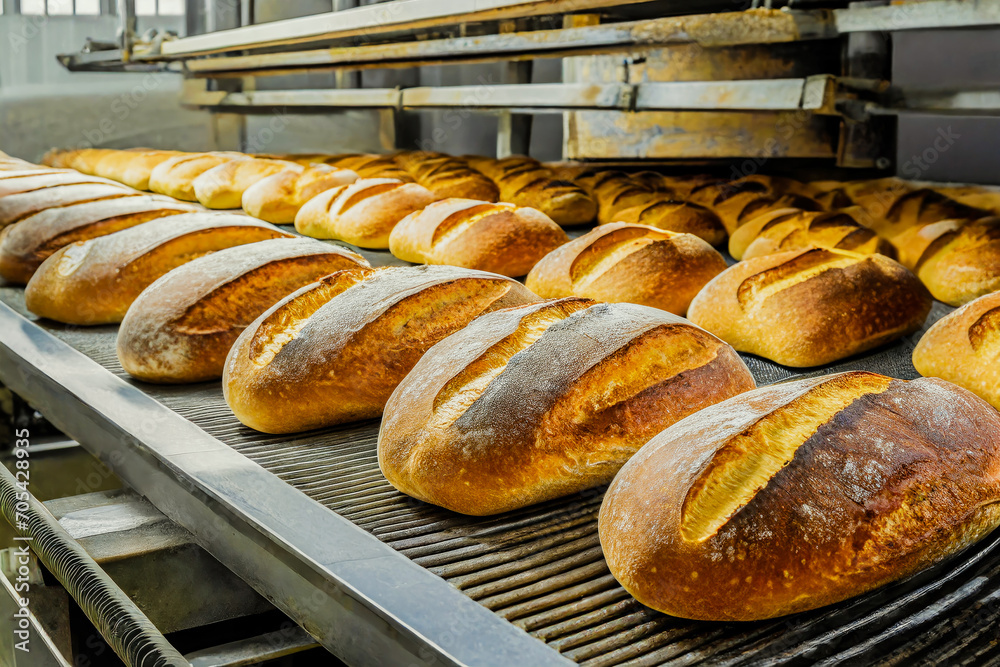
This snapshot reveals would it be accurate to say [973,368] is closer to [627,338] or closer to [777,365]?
[777,365]

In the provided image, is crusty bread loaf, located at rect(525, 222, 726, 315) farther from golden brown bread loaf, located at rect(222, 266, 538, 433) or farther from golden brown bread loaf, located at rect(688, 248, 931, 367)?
golden brown bread loaf, located at rect(222, 266, 538, 433)

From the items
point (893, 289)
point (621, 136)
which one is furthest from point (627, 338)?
point (621, 136)

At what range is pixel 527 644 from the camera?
83cm

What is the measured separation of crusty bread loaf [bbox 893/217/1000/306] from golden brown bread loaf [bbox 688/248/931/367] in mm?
226

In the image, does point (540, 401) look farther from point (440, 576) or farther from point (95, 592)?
point (95, 592)

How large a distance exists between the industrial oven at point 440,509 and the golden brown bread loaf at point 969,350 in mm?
87

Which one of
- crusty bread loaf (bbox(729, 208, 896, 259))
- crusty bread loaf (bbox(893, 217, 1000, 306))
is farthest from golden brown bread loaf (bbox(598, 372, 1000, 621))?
crusty bread loaf (bbox(729, 208, 896, 259))

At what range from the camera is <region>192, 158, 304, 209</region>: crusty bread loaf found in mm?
3764

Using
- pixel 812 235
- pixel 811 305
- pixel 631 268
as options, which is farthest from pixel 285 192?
pixel 811 305

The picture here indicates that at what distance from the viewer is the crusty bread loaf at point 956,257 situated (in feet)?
6.81

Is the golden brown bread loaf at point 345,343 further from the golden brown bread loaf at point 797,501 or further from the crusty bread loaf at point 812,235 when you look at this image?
the crusty bread loaf at point 812,235

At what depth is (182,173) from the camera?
13.4 ft

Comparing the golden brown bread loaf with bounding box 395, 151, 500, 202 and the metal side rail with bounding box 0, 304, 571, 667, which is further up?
the golden brown bread loaf with bounding box 395, 151, 500, 202

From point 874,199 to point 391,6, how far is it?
1.69 metres
